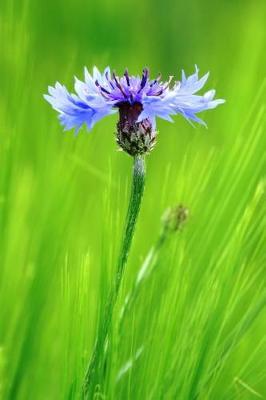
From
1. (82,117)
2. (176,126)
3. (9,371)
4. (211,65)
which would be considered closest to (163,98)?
(82,117)

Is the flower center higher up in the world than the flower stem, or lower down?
higher up

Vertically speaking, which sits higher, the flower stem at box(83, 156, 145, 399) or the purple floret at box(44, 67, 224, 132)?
the purple floret at box(44, 67, 224, 132)

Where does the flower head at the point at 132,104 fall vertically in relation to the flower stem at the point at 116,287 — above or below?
above

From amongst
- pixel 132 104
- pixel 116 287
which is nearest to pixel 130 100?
pixel 132 104

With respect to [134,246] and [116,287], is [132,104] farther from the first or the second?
[134,246]

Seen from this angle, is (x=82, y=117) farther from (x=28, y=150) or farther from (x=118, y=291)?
(x=28, y=150)

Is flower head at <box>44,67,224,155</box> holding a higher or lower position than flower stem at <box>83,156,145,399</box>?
higher
